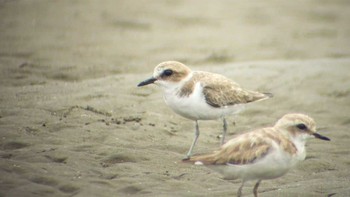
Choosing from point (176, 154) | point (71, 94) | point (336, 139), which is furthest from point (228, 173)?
point (71, 94)

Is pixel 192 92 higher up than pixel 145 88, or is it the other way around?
pixel 192 92

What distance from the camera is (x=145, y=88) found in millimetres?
11109

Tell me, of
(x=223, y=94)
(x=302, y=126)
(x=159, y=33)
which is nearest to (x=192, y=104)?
(x=223, y=94)

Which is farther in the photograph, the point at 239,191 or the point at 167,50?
the point at 167,50

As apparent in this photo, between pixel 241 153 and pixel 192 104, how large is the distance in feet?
5.31

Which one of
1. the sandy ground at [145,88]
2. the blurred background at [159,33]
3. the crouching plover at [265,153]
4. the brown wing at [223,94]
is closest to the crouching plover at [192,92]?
the brown wing at [223,94]

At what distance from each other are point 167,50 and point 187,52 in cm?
43

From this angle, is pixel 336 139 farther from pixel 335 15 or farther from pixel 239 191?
pixel 335 15

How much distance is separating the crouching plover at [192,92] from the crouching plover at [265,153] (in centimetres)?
142

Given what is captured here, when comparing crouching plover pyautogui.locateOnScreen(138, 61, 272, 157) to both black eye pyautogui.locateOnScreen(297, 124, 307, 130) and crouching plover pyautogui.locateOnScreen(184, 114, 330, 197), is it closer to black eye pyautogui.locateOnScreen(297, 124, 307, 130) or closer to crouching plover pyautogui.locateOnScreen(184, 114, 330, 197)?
crouching plover pyautogui.locateOnScreen(184, 114, 330, 197)

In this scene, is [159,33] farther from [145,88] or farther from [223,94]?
[223,94]

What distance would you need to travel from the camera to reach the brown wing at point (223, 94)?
8484 mm

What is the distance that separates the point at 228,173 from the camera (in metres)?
6.95

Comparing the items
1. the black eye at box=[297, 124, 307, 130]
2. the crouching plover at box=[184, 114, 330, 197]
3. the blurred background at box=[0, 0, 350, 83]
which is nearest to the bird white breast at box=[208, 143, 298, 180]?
the crouching plover at box=[184, 114, 330, 197]
